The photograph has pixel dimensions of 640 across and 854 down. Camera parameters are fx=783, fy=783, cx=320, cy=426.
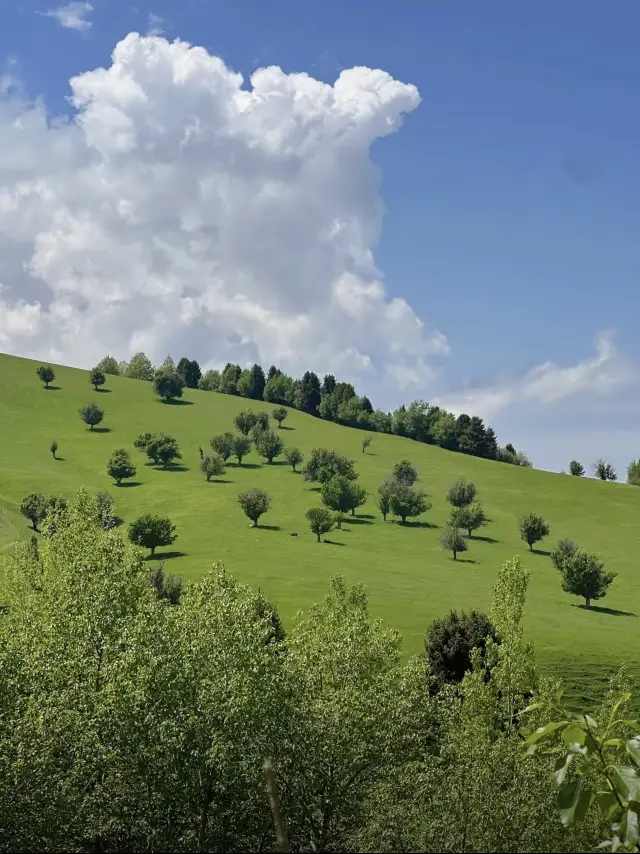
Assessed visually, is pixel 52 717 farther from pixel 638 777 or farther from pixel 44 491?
pixel 44 491

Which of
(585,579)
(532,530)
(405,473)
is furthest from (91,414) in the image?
(585,579)

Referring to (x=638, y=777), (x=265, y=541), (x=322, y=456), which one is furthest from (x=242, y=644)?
(x=322, y=456)

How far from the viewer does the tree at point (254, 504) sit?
130625 mm

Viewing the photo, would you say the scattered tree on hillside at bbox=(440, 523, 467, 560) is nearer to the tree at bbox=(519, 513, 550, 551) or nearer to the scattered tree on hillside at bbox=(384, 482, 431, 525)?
the tree at bbox=(519, 513, 550, 551)

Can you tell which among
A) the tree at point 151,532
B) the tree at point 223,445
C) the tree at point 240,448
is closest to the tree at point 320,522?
the tree at point 151,532

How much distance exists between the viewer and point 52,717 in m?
33.3

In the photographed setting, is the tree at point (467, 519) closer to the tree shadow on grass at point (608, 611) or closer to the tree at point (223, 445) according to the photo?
the tree shadow on grass at point (608, 611)

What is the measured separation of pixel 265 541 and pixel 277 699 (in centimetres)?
8885

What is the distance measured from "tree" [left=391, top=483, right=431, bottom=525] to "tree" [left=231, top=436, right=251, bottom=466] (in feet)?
140

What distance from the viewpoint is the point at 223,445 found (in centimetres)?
17325

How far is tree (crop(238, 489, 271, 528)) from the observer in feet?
429

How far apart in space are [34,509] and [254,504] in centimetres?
3493

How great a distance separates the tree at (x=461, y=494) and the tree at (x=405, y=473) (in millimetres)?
9999

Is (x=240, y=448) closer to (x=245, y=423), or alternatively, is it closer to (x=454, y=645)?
(x=245, y=423)
